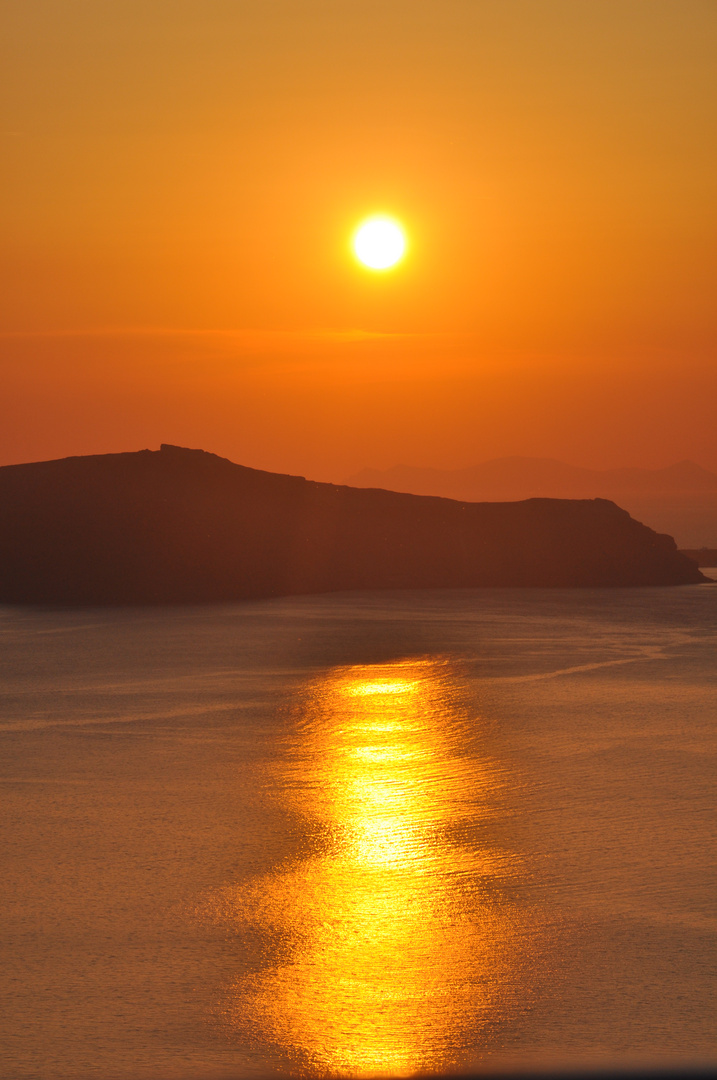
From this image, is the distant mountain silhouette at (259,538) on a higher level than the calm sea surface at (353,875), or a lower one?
higher

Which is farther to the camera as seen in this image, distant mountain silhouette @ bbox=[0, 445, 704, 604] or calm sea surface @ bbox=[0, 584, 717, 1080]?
distant mountain silhouette @ bbox=[0, 445, 704, 604]

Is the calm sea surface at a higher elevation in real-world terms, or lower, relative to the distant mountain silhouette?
lower

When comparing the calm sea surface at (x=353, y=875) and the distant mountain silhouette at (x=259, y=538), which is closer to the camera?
the calm sea surface at (x=353, y=875)

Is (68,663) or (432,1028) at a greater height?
(68,663)

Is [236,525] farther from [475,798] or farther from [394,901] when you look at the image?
[394,901]

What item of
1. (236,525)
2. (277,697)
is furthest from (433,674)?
(236,525)
